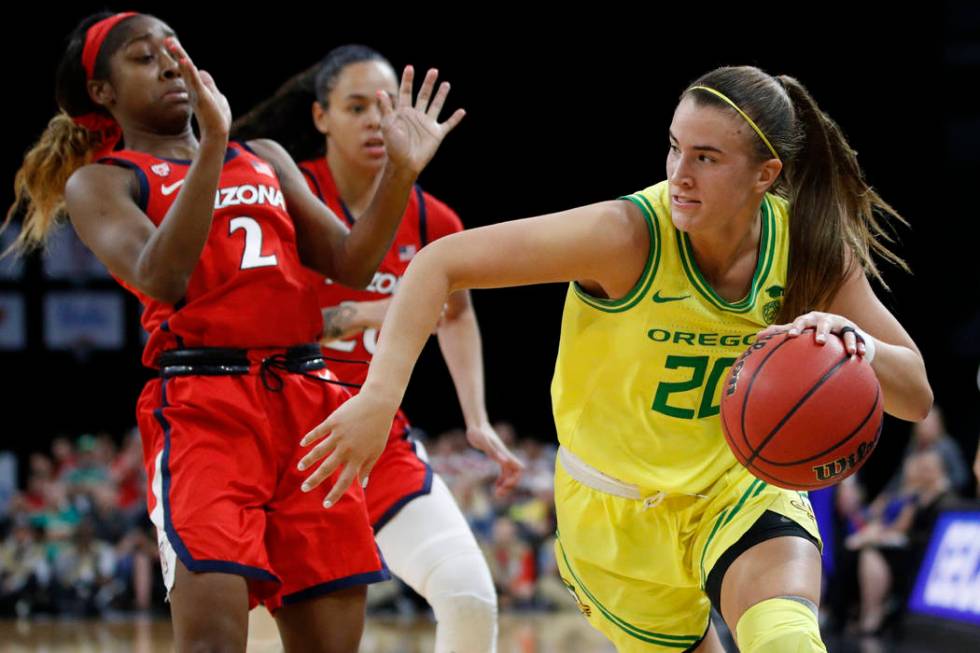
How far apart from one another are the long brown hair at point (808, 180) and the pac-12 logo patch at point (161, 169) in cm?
131

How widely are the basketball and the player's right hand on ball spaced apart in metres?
0.76

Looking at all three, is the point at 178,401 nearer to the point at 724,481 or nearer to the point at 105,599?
the point at 724,481

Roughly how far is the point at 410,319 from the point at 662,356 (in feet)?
2.16

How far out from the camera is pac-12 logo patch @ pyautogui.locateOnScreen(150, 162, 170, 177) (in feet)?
10.2

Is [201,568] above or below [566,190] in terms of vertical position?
above

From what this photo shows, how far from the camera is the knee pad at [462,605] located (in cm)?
359

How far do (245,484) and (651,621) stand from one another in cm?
107

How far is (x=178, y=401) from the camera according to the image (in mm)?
2918

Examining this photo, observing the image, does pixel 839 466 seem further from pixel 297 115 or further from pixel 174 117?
pixel 297 115

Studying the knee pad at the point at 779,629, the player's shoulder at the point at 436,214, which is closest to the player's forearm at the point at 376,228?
the player's shoulder at the point at 436,214

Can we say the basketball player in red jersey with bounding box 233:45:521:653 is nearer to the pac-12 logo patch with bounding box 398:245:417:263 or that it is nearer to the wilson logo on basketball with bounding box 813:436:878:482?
the pac-12 logo patch with bounding box 398:245:417:263

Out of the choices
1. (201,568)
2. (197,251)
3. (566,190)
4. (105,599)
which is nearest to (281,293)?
(197,251)

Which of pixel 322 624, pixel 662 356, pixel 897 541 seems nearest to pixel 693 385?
pixel 662 356

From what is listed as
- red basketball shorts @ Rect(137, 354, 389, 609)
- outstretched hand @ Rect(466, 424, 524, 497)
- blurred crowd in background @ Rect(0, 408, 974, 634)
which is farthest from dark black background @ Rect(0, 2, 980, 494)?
red basketball shorts @ Rect(137, 354, 389, 609)
